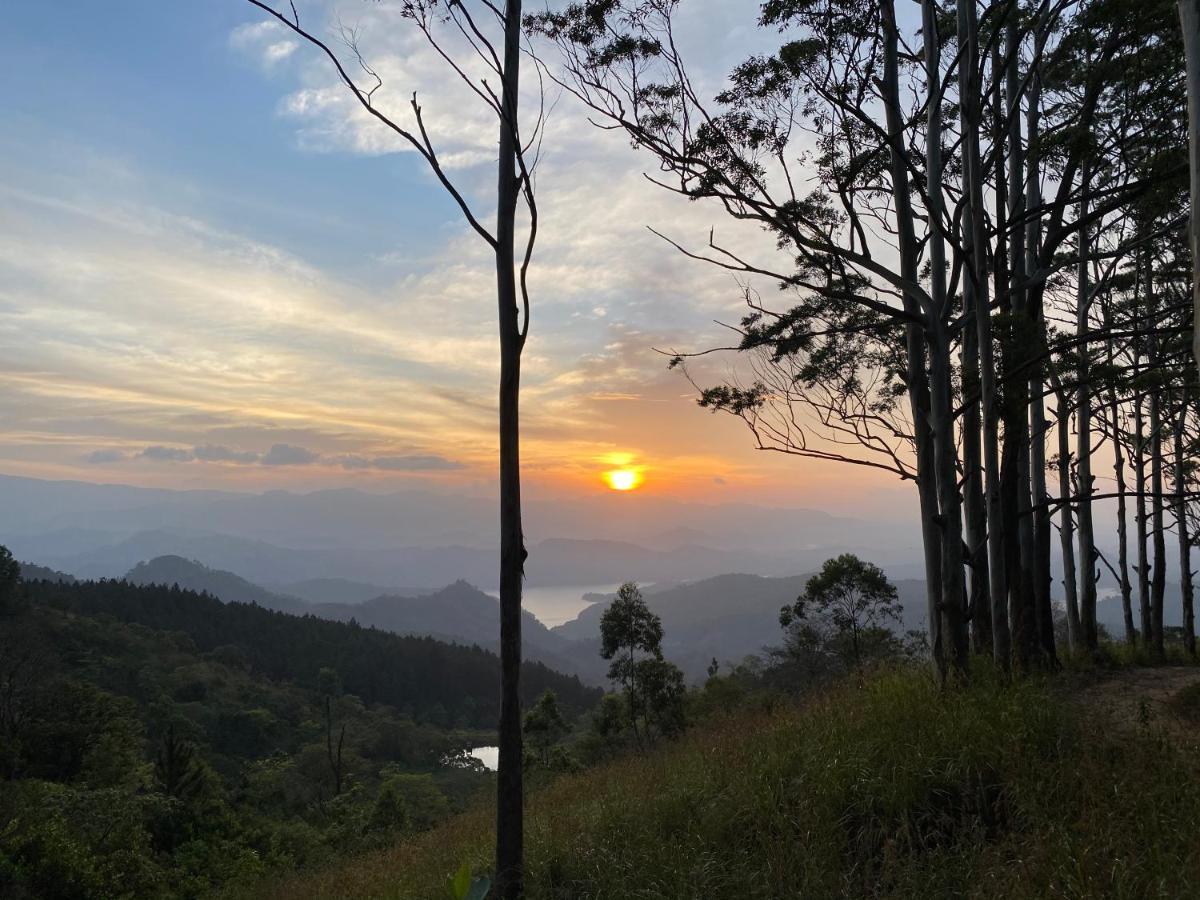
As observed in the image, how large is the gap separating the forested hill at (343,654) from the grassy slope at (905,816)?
73985 millimetres

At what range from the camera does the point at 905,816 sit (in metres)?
4.11

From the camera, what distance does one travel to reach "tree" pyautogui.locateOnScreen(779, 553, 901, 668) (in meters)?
22.6

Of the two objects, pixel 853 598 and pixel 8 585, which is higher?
pixel 853 598

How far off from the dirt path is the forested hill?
71042mm

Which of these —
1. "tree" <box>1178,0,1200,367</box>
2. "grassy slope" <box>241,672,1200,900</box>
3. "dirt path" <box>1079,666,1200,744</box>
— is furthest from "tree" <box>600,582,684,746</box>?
"tree" <box>1178,0,1200,367</box>

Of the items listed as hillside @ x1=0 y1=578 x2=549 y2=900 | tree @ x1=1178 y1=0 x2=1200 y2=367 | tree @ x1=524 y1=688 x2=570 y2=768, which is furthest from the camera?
tree @ x1=524 y1=688 x2=570 y2=768

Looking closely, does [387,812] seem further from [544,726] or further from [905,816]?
[905,816]

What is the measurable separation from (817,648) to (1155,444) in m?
16.9

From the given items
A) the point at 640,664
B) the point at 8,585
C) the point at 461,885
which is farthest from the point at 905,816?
the point at 8,585

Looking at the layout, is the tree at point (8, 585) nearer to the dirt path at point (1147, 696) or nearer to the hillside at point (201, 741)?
the hillside at point (201, 741)

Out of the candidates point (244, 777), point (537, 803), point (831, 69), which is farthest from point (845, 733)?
point (244, 777)

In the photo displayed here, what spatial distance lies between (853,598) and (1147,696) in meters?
16.1

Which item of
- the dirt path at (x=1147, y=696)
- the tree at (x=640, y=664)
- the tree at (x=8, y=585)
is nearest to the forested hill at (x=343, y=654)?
the tree at (x=8, y=585)

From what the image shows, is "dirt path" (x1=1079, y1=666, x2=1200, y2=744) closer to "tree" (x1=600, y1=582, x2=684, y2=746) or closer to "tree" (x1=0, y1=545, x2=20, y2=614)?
"tree" (x1=600, y1=582, x2=684, y2=746)
